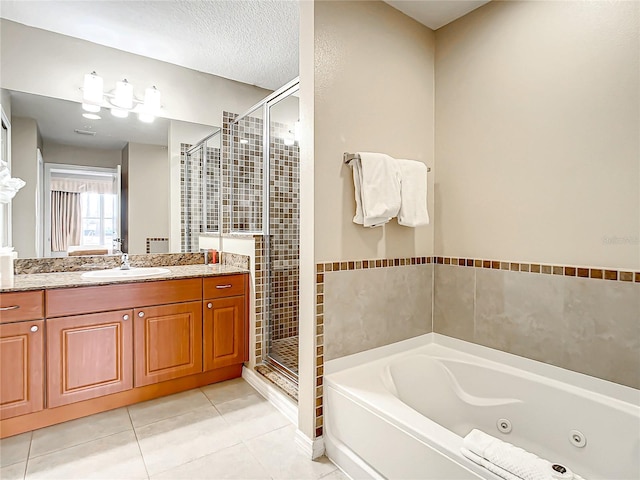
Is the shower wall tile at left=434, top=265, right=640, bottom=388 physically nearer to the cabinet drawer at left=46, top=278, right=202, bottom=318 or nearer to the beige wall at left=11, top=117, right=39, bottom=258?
the cabinet drawer at left=46, top=278, right=202, bottom=318

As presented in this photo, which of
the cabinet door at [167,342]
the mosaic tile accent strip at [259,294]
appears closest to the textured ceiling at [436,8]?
the mosaic tile accent strip at [259,294]

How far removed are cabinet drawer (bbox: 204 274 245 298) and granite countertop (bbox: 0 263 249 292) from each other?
0.04 meters

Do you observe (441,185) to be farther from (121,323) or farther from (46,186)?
(46,186)

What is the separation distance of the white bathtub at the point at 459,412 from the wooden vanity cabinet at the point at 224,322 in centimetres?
108

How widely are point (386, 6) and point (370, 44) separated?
0.29 meters

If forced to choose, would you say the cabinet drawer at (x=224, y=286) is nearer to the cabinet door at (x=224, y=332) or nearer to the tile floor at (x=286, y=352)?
the cabinet door at (x=224, y=332)

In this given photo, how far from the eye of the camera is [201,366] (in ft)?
8.29

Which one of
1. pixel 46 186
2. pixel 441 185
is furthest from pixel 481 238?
pixel 46 186

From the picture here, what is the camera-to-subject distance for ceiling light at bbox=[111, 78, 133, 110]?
2.71 meters

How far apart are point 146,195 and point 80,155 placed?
0.52 metres

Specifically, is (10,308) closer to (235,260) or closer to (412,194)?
(235,260)

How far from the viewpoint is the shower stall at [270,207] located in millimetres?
2766

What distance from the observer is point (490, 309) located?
206 centimetres

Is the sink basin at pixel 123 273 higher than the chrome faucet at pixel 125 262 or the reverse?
the reverse
